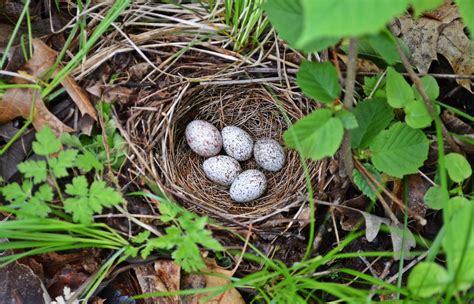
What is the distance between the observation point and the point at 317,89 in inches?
53.8

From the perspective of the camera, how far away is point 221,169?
2.06 metres

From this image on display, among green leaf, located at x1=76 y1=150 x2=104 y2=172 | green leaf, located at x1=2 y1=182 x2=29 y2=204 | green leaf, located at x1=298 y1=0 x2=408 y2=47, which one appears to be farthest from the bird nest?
green leaf, located at x1=298 y1=0 x2=408 y2=47

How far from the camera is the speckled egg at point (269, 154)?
206cm

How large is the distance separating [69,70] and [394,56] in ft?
3.61

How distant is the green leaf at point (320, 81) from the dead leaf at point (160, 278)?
754 millimetres

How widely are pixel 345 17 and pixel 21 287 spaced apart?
1458 millimetres

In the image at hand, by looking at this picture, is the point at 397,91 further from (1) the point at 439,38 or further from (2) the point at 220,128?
(2) the point at 220,128

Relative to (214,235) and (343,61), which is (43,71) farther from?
(343,61)

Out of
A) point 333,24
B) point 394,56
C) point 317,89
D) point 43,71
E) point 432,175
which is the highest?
point 333,24

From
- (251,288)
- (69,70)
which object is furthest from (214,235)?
(69,70)

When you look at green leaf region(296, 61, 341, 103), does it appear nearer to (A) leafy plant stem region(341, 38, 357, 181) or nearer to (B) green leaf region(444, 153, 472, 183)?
(A) leafy plant stem region(341, 38, 357, 181)

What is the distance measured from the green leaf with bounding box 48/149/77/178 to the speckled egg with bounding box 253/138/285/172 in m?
0.81

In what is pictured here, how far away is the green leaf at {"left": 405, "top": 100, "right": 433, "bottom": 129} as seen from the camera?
4.84 feet

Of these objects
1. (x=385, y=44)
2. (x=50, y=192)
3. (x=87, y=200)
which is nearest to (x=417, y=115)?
(x=385, y=44)
